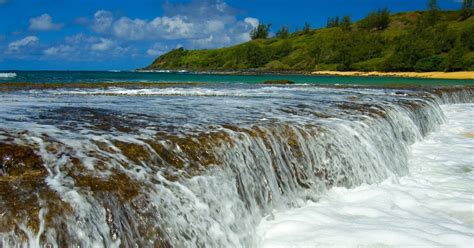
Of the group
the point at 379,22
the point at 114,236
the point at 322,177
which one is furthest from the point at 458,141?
the point at 379,22

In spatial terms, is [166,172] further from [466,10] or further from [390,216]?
[466,10]

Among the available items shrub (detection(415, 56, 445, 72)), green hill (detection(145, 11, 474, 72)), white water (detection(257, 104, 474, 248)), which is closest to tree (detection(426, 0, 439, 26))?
green hill (detection(145, 11, 474, 72))

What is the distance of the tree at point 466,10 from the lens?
177375 mm

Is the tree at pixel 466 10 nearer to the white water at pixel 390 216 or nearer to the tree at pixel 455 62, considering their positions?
the tree at pixel 455 62

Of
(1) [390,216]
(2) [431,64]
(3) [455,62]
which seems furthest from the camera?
(2) [431,64]

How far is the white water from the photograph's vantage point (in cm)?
716

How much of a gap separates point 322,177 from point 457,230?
294 cm

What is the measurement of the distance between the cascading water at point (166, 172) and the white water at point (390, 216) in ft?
1.40

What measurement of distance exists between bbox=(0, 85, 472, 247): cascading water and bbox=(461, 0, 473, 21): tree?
191891mm

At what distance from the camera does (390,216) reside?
845 centimetres

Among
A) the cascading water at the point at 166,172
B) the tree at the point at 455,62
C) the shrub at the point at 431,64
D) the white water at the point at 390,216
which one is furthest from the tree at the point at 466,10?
the cascading water at the point at 166,172

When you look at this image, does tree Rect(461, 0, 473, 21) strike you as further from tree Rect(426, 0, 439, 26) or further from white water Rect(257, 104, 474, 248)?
white water Rect(257, 104, 474, 248)

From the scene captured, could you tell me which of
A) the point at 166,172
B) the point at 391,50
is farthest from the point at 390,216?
the point at 391,50

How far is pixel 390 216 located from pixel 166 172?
176 inches
